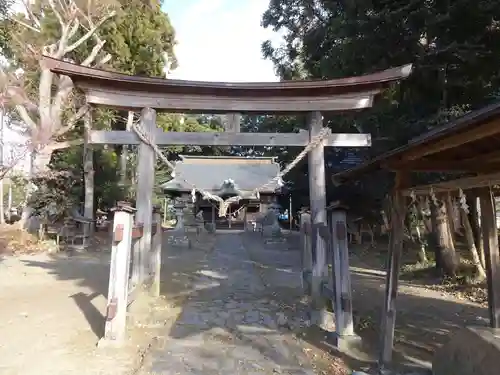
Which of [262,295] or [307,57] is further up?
[307,57]

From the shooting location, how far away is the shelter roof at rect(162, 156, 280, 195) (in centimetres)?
2353

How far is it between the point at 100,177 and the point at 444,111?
17.1m

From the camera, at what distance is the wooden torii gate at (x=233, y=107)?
641 centimetres

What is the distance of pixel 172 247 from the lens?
54.5ft

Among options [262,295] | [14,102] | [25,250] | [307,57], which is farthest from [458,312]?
[14,102]

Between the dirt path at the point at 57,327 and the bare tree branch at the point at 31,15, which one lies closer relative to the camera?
the dirt path at the point at 57,327

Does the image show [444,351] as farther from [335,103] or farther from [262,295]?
[262,295]

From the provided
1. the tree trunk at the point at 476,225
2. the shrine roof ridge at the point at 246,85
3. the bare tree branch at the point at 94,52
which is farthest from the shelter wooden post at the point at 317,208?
the bare tree branch at the point at 94,52

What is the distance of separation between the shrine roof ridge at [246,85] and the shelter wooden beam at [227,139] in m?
0.65

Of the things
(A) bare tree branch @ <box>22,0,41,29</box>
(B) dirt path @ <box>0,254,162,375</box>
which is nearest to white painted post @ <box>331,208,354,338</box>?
(B) dirt path @ <box>0,254,162,375</box>

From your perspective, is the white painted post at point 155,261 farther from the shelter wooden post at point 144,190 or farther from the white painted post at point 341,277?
the white painted post at point 341,277

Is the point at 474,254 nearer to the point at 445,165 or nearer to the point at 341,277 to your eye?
the point at 341,277

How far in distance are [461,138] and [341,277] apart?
2642 mm

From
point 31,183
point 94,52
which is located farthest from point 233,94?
point 31,183
